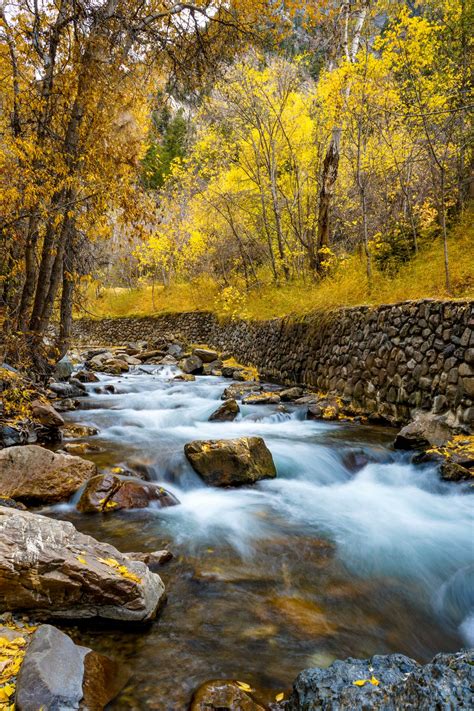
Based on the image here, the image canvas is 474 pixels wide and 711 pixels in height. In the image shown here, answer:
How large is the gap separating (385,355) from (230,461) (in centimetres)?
450

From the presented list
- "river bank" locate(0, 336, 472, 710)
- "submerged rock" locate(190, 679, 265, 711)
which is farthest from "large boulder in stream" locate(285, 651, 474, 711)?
"river bank" locate(0, 336, 472, 710)

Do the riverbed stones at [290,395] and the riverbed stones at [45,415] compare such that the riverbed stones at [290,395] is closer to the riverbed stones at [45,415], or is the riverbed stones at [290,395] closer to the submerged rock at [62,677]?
the riverbed stones at [45,415]

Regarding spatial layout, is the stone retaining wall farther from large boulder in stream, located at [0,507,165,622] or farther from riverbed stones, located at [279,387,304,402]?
large boulder in stream, located at [0,507,165,622]

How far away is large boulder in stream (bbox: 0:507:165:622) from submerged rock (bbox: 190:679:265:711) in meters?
0.75

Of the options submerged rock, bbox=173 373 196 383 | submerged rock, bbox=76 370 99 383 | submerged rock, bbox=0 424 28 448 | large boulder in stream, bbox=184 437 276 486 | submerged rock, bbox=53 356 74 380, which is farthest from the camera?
submerged rock, bbox=173 373 196 383

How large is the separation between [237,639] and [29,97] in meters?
9.01

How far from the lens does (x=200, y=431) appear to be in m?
8.91

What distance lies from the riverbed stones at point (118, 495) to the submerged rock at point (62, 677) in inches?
94.4

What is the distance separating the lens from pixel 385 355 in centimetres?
883

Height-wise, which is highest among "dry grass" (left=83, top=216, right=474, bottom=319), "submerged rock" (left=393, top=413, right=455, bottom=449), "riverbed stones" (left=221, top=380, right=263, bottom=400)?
"dry grass" (left=83, top=216, right=474, bottom=319)

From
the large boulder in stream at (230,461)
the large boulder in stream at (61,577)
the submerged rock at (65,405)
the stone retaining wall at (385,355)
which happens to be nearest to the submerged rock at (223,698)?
the large boulder in stream at (61,577)

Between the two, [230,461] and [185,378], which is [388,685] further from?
[185,378]

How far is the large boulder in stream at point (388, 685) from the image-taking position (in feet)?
6.17

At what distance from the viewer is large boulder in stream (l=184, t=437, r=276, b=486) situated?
5906mm
